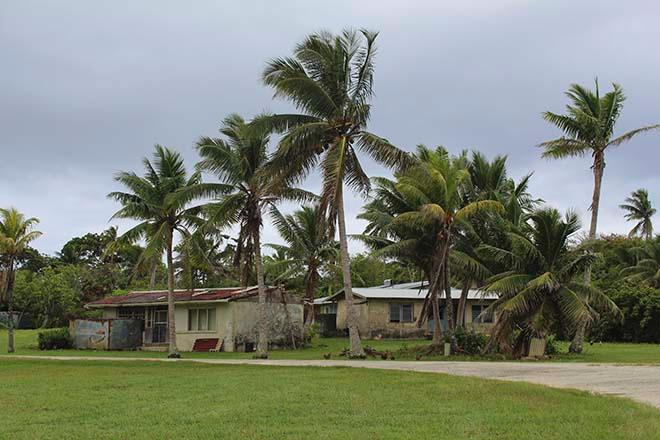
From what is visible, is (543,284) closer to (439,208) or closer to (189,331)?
(439,208)

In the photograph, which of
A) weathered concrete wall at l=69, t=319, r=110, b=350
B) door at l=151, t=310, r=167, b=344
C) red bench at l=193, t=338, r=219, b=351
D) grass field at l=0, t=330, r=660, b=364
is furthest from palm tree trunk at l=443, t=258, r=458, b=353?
weathered concrete wall at l=69, t=319, r=110, b=350

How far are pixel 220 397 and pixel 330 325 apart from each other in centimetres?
3508

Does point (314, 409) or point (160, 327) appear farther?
point (160, 327)

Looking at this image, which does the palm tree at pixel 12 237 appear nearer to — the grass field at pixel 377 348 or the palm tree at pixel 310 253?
the grass field at pixel 377 348

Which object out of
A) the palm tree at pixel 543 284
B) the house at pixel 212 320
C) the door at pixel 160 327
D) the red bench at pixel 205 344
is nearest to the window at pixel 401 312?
the house at pixel 212 320

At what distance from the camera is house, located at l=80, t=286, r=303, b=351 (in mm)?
34781

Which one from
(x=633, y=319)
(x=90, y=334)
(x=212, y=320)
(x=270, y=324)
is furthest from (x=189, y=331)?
(x=633, y=319)

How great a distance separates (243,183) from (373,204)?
6366mm

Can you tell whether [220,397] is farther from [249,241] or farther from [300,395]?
[249,241]

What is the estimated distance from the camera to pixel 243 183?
27.3 meters

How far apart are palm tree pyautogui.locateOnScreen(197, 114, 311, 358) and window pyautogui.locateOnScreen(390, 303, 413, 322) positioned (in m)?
17.5

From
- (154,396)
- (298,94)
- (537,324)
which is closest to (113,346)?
(298,94)

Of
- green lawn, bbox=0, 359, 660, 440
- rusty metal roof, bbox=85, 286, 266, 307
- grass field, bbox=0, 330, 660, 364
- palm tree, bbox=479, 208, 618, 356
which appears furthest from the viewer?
rusty metal roof, bbox=85, 286, 266, 307

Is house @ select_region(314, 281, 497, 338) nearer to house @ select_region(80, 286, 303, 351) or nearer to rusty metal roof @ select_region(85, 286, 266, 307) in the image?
house @ select_region(80, 286, 303, 351)
